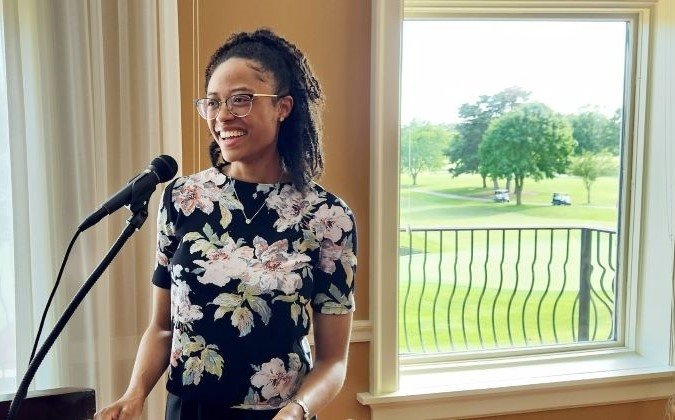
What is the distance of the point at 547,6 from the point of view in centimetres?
216

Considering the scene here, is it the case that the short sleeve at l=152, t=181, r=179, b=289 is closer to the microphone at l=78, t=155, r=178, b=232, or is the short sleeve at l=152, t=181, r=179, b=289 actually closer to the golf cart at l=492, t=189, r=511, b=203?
the microphone at l=78, t=155, r=178, b=232

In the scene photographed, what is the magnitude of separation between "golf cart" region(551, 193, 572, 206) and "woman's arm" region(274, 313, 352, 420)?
135cm

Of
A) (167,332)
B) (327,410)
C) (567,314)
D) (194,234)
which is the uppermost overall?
(194,234)

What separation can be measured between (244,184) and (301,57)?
278mm

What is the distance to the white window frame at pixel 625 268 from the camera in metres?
1.91

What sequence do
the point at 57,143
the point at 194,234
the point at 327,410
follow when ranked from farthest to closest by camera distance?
1. the point at 327,410
2. the point at 57,143
3. the point at 194,234

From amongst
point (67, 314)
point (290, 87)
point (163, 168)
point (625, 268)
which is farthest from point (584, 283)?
point (67, 314)

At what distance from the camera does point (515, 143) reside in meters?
2.28

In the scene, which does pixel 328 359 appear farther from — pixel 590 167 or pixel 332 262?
pixel 590 167

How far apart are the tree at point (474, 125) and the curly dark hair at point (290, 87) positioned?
3.39ft

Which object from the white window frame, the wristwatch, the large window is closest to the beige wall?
the white window frame

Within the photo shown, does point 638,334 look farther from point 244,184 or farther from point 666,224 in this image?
point 244,184

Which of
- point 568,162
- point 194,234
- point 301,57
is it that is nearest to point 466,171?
point 568,162

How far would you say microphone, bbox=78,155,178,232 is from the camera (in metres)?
0.94
